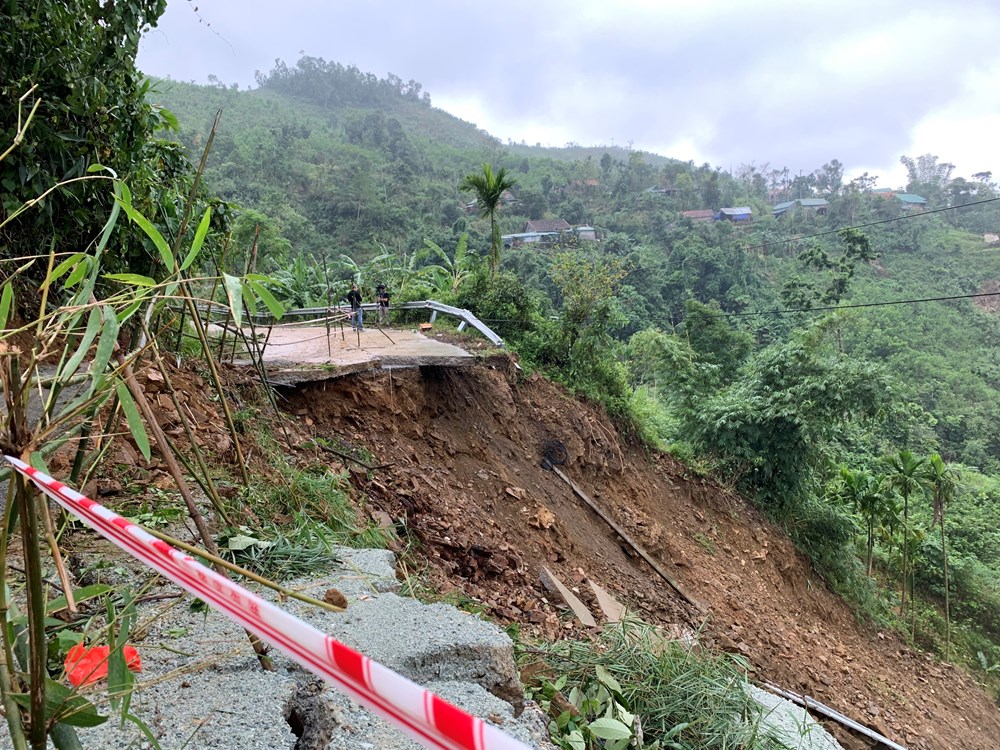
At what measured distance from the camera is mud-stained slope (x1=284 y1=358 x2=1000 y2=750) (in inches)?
220

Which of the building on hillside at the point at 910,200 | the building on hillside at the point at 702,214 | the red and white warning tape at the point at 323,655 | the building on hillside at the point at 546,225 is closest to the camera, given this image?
the red and white warning tape at the point at 323,655

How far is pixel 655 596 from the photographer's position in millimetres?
7348

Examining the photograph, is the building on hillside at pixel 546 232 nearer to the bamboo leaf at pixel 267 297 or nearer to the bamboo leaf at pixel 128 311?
the bamboo leaf at pixel 267 297

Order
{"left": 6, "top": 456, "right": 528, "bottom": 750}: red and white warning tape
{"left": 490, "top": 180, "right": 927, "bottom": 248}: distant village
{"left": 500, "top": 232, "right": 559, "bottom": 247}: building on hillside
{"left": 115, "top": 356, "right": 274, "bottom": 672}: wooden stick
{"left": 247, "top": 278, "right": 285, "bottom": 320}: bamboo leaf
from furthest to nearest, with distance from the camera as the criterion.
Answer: {"left": 490, "top": 180, "right": 927, "bottom": 248}: distant village
{"left": 500, "top": 232, "right": 559, "bottom": 247}: building on hillside
{"left": 115, "top": 356, "right": 274, "bottom": 672}: wooden stick
{"left": 247, "top": 278, "right": 285, "bottom": 320}: bamboo leaf
{"left": 6, "top": 456, "right": 528, "bottom": 750}: red and white warning tape

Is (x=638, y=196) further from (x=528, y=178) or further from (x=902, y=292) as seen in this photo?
(x=902, y=292)

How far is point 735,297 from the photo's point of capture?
3084 cm

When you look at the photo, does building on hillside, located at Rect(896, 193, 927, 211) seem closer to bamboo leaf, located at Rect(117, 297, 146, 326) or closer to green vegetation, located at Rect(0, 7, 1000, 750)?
green vegetation, located at Rect(0, 7, 1000, 750)

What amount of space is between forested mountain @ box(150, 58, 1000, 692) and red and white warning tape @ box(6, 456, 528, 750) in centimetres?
63

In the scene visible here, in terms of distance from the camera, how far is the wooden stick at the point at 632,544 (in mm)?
7859

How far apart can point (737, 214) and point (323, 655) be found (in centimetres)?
5803

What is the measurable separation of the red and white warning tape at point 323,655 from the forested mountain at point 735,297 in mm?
627

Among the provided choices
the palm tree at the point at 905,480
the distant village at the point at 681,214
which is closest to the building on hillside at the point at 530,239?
the distant village at the point at 681,214

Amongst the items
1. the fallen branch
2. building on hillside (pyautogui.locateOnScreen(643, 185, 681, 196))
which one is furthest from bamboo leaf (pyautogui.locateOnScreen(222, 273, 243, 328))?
building on hillside (pyautogui.locateOnScreen(643, 185, 681, 196))

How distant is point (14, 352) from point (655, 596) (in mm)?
7431
